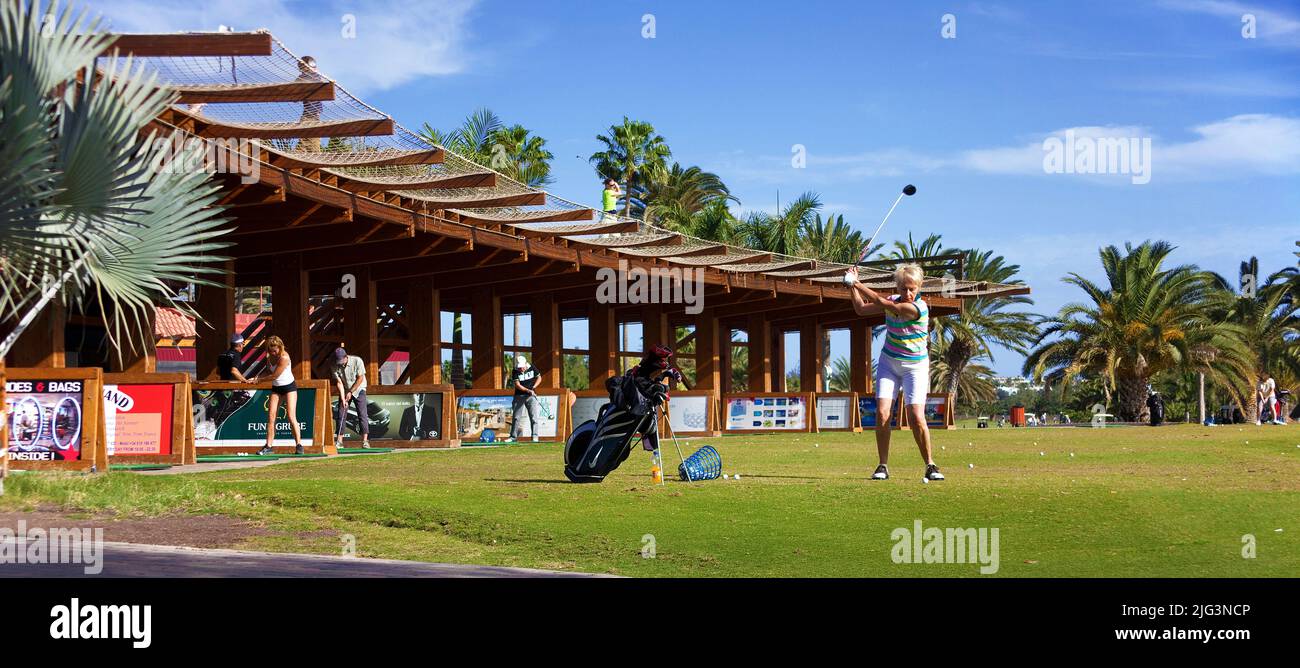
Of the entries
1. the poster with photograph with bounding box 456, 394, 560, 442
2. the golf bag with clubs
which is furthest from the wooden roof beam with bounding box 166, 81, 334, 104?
the golf bag with clubs

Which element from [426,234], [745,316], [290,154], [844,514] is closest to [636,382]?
[844,514]

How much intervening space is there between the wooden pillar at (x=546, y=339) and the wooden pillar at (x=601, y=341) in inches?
54.5

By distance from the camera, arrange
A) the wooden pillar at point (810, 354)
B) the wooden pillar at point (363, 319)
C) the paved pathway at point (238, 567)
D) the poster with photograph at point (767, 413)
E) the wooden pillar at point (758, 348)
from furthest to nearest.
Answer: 1. the wooden pillar at point (810, 354)
2. the wooden pillar at point (758, 348)
3. the poster with photograph at point (767, 413)
4. the wooden pillar at point (363, 319)
5. the paved pathway at point (238, 567)

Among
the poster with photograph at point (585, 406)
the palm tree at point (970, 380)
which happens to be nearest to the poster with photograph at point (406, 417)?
the poster with photograph at point (585, 406)

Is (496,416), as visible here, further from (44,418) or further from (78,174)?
(78,174)

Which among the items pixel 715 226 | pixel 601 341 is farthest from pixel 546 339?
pixel 715 226

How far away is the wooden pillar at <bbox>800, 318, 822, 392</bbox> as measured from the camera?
171 feet

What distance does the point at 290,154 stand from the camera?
→ 24609 mm

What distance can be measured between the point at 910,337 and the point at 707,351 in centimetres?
3348

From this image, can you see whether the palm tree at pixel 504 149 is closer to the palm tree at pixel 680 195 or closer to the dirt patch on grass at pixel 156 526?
the palm tree at pixel 680 195

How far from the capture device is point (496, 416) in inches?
1179

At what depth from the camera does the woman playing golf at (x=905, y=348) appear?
1221 cm

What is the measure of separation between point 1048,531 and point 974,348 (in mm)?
54337
